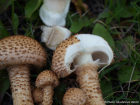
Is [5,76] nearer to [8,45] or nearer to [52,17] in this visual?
[8,45]

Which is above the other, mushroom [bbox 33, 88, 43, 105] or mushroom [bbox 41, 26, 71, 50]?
mushroom [bbox 41, 26, 71, 50]

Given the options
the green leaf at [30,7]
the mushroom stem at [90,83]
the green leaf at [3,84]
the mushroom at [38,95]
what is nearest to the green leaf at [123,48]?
the mushroom stem at [90,83]

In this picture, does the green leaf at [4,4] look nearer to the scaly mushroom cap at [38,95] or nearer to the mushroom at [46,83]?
the mushroom at [46,83]

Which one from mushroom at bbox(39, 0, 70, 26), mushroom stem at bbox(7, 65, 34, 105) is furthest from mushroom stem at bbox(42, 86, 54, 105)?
mushroom at bbox(39, 0, 70, 26)

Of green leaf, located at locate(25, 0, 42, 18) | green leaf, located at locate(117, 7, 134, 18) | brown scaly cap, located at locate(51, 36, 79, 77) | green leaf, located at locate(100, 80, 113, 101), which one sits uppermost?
green leaf, located at locate(25, 0, 42, 18)

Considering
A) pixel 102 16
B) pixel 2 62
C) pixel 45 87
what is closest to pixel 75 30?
pixel 102 16

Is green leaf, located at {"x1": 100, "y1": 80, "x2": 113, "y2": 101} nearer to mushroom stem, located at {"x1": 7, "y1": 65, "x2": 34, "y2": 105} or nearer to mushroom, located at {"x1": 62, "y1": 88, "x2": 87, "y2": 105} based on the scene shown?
mushroom, located at {"x1": 62, "y1": 88, "x2": 87, "y2": 105}

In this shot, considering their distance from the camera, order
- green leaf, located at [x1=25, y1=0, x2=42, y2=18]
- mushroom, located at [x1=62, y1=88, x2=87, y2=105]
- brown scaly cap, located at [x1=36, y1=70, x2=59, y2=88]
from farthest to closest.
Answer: green leaf, located at [x1=25, y1=0, x2=42, y2=18], brown scaly cap, located at [x1=36, y1=70, x2=59, y2=88], mushroom, located at [x1=62, y1=88, x2=87, y2=105]

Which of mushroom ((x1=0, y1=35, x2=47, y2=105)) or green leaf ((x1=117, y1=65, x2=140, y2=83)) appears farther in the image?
green leaf ((x1=117, y1=65, x2=140, y2=83))
